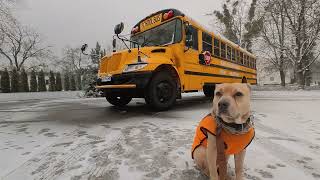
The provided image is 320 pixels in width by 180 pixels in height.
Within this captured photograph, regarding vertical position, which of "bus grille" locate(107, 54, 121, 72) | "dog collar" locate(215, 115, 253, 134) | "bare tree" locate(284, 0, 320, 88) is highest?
"bare tree" locate(284, 0, 320, 88)

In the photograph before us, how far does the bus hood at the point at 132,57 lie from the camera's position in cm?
588

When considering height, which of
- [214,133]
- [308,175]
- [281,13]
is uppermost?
[281,13]

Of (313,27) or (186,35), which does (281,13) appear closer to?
(313,27)

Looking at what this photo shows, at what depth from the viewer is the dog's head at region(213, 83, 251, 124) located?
6.00 ft

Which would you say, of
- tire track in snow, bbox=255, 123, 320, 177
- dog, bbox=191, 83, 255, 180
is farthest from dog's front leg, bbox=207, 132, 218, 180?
tire track in snow, bbox=255, 123, 320, 177

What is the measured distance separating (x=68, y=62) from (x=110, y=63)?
56.8m

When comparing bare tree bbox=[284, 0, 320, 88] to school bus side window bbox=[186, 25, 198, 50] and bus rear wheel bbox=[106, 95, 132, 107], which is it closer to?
school bus side window bbox=[186, 25, 198, 50]

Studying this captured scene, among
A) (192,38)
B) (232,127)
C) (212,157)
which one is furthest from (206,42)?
(212,157)

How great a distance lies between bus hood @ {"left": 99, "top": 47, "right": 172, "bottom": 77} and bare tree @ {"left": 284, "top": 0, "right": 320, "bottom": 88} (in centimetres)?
1572

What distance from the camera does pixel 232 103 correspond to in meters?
1.83

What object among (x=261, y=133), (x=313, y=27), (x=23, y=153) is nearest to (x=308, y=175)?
(x=261, y=133)

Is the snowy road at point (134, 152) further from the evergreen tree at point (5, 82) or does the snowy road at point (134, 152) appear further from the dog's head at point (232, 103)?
the evergreen tree at point (5, 82)

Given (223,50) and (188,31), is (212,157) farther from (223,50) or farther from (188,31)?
(223,50)

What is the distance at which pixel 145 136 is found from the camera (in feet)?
11.5
